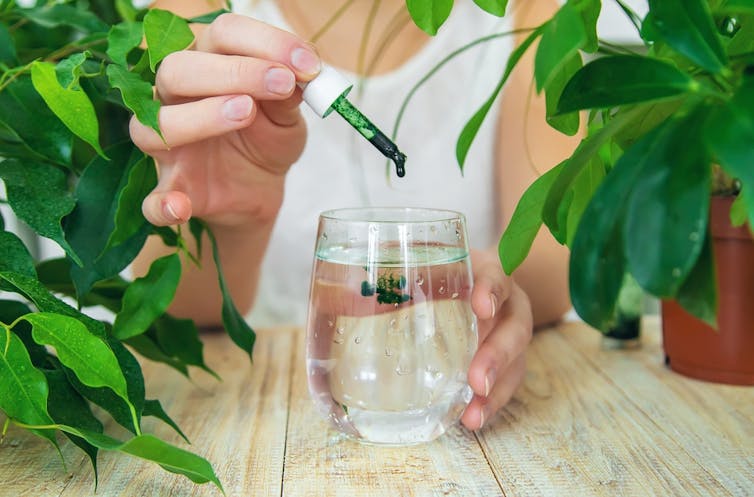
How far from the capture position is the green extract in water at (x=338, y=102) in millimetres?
524

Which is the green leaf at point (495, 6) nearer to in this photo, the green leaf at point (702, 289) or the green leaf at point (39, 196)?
the green leaf at point (702, 289)

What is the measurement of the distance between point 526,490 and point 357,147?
0.89 metres

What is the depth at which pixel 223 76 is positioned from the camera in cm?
52

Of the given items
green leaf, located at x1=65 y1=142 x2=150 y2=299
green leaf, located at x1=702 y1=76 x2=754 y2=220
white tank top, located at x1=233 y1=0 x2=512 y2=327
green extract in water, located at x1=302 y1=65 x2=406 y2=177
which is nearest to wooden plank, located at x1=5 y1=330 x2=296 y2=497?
green leaf, located at x1=65 y1=142 x2=150 y2=299

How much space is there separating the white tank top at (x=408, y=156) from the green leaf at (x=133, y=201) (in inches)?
28.4

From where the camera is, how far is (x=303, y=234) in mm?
1291

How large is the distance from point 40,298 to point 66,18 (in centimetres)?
28

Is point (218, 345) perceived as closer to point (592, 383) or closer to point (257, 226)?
point (257, 226)

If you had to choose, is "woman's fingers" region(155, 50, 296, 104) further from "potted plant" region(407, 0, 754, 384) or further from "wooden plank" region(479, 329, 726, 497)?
"wooden plank" region(479, 329, 726, 497)

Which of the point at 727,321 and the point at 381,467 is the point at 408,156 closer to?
the point at 727,321

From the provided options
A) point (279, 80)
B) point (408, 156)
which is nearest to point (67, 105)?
point (279, 80)

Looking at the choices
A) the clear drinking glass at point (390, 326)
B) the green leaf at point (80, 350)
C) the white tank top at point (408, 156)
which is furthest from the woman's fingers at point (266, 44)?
the white tank top at point (408, 156)

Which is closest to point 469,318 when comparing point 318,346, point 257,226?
point 318,346

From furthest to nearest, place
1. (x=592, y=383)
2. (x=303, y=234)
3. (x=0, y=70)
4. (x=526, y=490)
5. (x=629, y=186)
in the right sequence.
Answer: (x=303, y=234)
(x=592, y=383)
(x=0, y=70)
(x=526, y=490)
(x=629, y=186)
